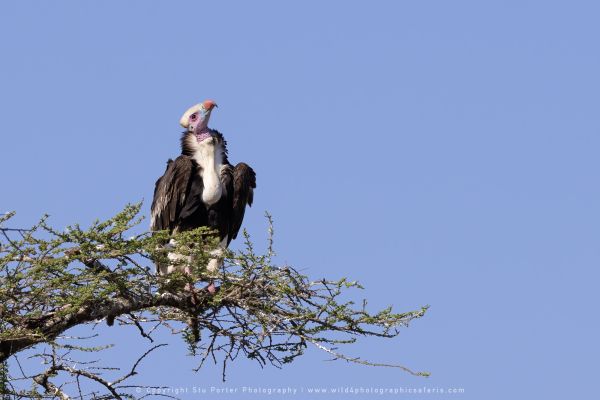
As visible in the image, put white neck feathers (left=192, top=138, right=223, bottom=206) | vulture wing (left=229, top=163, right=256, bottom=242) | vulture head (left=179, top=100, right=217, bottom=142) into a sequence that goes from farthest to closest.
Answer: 1. vulture head (left=179, top=100, right=217, bottom=142)
2. vulture wing (left=229, top=163, right=256, bottom=242)
3. white neck feathers (left=192, top=138, right=223, bottom=206)

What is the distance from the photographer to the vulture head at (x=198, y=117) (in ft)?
40.3

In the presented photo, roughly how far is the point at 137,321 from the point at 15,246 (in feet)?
4.42

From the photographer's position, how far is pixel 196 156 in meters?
12.0

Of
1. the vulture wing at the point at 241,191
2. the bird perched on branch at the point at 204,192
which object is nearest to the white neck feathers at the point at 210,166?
the bird perched on branch at the point at 204,192

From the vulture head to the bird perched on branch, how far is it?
0.66 feet

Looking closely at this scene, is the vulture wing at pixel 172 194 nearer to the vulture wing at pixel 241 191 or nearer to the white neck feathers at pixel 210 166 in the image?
the white neck feathers at pixel 210 166

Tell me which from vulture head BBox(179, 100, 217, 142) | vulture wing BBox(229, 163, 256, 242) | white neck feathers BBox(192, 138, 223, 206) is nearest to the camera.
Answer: white neck feathers BBox(192, 138, 223, 206)

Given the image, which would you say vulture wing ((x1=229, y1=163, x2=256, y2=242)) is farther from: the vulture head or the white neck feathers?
the vulture head

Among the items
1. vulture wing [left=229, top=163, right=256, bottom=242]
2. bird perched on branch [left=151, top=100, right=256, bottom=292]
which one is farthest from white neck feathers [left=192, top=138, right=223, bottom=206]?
vulture wing [left=229, top=163, right=256, bottom=242]

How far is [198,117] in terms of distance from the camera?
40.7 ft

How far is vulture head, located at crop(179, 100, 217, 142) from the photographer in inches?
484

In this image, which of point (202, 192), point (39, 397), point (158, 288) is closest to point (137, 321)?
point (158, 288)

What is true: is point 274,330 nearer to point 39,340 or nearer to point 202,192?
point 39,340

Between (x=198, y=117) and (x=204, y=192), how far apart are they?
3.23 ft
